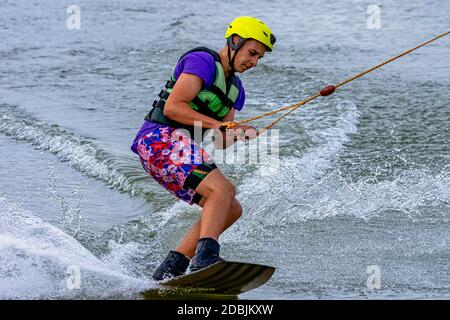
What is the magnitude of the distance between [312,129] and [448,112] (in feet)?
6.63

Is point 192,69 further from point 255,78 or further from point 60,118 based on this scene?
point 255,78

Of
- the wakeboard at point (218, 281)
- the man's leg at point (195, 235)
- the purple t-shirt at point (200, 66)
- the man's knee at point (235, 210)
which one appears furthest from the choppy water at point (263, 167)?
the purple t-shirt at point (200, 66)

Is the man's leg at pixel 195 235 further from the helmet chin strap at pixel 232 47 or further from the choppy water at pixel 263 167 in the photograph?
the helmet chin strap at pixel 232 47

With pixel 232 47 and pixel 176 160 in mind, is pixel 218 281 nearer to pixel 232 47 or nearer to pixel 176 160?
pixel 176 160

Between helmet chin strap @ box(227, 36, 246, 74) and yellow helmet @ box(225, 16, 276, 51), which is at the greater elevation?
yellow helmet @ box(225, 16, 276, 51)

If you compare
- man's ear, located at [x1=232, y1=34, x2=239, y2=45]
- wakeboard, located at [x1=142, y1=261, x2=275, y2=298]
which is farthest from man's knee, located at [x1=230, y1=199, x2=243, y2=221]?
man's ear, located at [x1=232, y1=34, x2=239, y2=45]

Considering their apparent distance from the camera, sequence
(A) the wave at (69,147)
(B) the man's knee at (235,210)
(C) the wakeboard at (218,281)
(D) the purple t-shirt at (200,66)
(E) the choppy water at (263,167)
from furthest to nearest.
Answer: (A) the wave at (69,147) → (E) the choppy water at (263,167) → (B) the man's knee at (235,210) → (D) the purple t-shirt at (200,66) → (C) the wakeboard at (218,281)

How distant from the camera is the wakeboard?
18.6 ft

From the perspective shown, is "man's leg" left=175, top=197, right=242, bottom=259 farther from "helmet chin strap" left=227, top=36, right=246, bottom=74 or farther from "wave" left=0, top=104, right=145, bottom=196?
"wave" left=0, top=104, right=145, bottom=196

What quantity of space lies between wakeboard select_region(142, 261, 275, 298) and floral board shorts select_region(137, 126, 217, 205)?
1.59ft

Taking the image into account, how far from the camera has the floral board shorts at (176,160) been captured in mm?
5789

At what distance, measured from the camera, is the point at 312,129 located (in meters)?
11.2

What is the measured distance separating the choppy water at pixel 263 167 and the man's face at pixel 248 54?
146 cm
